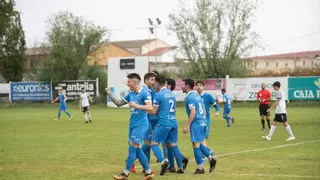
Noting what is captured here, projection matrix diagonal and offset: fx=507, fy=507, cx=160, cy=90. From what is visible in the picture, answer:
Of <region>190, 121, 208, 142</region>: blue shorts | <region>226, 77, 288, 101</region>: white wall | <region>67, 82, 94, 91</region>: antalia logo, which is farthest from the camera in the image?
<region>67, 82, 94, 91</region>: antalia logo

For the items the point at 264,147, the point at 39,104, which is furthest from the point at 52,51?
the point at 264,147

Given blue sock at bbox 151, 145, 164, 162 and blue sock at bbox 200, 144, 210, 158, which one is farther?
blue sock at bbox 200, 144, 210, 158

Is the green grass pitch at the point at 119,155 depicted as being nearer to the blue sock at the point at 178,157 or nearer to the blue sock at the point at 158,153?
the blue sock at the point at 178,157

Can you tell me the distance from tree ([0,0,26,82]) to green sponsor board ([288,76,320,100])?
35.8 m

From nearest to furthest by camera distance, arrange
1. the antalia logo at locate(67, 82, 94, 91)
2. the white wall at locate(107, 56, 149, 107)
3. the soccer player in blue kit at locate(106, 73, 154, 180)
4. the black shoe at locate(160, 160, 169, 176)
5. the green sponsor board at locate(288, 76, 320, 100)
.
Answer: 1. the soccer player in blue kit at locate(106, 73, 154, 180)
2. the black shoe at locate(160, 160, 169, 176)
3. the green sponsor board at locate(288, 76, 320, 100)
4. the white wall at locate(107, 56, 149, 107)
5. the antalia logo at locate(67, 82, 94, 91)

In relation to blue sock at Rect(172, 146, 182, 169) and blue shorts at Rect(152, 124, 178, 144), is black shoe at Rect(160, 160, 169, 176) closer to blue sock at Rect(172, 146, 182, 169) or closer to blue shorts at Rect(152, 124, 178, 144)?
blue sock at Rect(172, 146, 182, 169)

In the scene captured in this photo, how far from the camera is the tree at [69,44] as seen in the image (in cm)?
6200

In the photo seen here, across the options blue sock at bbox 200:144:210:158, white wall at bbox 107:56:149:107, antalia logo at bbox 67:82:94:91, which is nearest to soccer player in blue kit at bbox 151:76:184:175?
blue sock at bbox 200:144:210:158

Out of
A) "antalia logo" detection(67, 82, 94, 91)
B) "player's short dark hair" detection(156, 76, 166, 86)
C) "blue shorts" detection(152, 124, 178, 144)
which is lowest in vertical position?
"blue shorts" detection(152, 124, 178, 144)

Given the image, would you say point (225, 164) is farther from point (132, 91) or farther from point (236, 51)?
point (236, 51)

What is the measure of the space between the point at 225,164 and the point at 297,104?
35172 millimetres

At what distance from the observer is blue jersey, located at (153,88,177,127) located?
453 inches

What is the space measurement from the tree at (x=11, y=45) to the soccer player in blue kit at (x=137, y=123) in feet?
183

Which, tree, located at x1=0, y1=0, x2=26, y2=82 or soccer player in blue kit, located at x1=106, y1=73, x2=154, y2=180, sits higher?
tree, located at x1=0, y1=0, x2=26, y2=82
